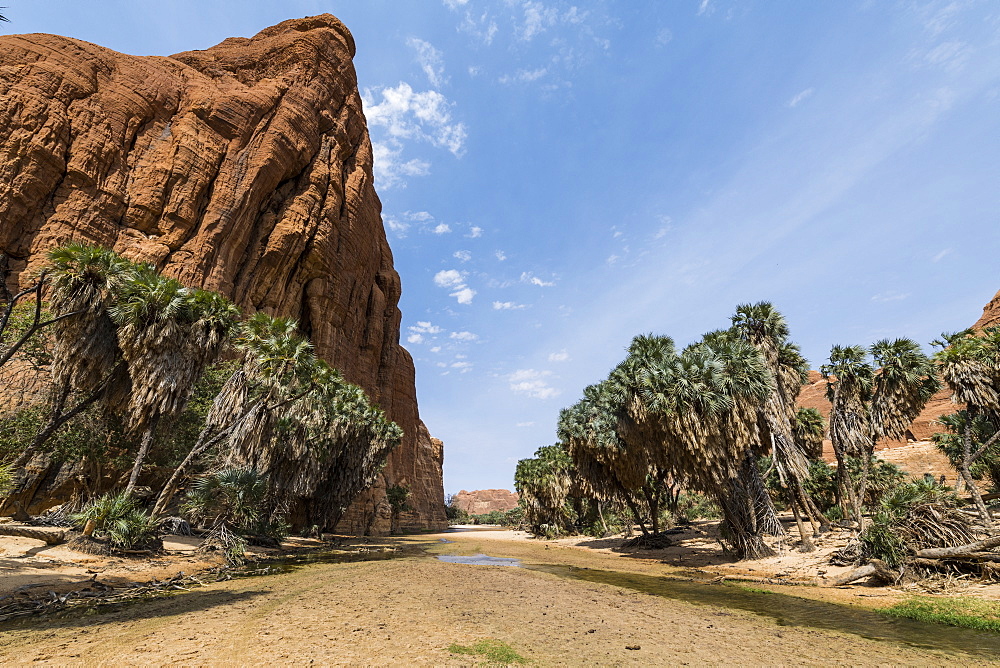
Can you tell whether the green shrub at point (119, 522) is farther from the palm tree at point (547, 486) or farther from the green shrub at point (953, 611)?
the palm tree at point (547, 486)

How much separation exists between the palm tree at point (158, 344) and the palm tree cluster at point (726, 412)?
63.5 ft

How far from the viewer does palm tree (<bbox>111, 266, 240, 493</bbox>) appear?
16844mm

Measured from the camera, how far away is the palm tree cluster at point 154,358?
16.1 m

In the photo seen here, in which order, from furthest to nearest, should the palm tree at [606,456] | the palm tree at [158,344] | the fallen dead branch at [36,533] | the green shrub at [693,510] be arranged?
the green shrub at [693,510] → the palm tree at [606,456] → the palm tree at [158,344] → the fallen dead branch at [36,533]

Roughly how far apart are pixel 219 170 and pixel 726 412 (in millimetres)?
48117

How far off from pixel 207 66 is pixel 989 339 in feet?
231

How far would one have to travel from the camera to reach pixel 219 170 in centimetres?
4228

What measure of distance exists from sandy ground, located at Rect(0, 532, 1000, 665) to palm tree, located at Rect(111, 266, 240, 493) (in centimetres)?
745

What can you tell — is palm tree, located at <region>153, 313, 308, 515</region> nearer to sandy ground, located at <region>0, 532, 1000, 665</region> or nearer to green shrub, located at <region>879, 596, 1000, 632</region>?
sandy ground, located at <region>0, 532, 1000, 665</region>

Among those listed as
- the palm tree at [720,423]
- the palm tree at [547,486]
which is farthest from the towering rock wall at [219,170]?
the palm tree at [720,423]

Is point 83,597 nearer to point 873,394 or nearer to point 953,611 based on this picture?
point 953,611

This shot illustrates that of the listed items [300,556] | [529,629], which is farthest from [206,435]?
[529,629]

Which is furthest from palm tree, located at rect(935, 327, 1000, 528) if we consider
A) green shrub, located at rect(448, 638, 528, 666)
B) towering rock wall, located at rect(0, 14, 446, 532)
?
towering rock wall, located at rect(0, 14, 446, 532)

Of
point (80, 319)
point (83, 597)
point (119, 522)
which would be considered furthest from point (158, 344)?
point (83, 597)
